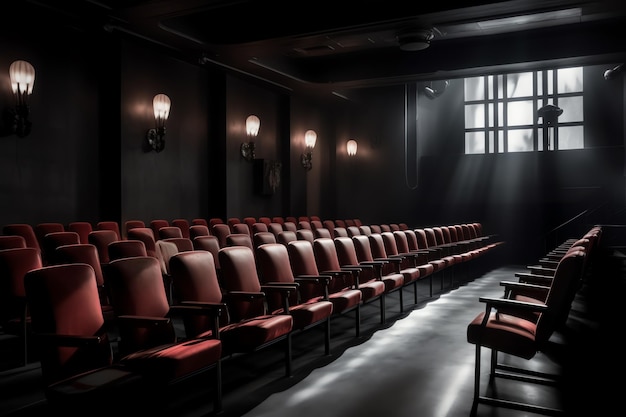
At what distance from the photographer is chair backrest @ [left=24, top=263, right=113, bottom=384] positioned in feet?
6.89

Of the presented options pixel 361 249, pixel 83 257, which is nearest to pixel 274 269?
pixel 83 257

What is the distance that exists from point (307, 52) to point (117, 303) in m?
6.98

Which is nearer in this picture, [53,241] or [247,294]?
[247,294]

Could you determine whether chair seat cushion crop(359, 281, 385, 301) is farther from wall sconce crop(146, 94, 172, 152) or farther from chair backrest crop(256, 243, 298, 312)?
wall sconce crop(146, 94, 172, 152)

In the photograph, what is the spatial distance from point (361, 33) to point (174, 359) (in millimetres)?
5958

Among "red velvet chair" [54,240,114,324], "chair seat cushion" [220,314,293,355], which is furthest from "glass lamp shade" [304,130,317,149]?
"chair seat cushion" [220,314,293,355]

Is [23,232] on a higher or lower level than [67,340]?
higher

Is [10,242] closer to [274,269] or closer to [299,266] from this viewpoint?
[274,269]

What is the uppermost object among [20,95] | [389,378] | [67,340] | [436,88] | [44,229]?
[436,88]

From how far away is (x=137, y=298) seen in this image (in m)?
2.51

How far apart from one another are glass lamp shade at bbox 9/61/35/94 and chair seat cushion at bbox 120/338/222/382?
173 inches

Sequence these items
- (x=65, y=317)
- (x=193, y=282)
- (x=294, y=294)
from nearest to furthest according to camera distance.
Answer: (x=65, y=317) → (x=193, y=282) → (x=294, y=294)

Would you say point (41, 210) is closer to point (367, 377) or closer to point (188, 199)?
point (188, 199)

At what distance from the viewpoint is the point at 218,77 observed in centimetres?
866
